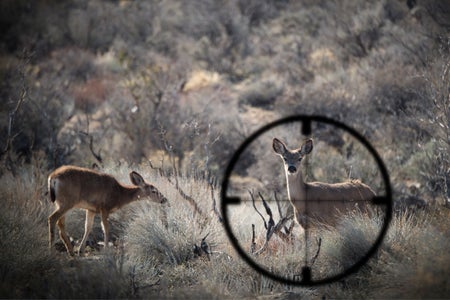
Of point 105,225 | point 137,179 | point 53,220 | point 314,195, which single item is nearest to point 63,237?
point 53,220

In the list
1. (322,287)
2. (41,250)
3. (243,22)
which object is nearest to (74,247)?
(41,250)

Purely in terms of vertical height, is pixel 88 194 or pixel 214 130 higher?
pixel 214 130

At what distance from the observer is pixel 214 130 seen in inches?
853

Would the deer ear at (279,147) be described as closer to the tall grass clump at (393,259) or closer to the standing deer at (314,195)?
the standing deer at (314,195)

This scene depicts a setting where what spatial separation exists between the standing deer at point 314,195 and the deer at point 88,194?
245 cm

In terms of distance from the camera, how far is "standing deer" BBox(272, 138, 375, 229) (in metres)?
10.9

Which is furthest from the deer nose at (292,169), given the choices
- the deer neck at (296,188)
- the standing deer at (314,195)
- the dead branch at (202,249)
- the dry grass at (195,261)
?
the dead branch at (202,249)

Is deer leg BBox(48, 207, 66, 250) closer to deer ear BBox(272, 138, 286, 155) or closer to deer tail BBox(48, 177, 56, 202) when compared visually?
deer tail BBox(48, 177, 56, 202)

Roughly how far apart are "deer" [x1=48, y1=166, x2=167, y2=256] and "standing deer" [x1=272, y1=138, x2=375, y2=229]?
2452mm

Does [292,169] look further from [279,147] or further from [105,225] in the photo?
[105,225]

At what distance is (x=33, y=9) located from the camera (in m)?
35.8

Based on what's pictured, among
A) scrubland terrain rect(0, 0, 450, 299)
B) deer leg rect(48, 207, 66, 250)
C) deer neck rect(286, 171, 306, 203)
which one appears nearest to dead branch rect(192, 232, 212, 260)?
scrubland terrain rect(0, 0, 450, 299)

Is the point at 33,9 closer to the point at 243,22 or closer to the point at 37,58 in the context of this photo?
the point at 37,58

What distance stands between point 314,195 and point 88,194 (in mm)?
3563
